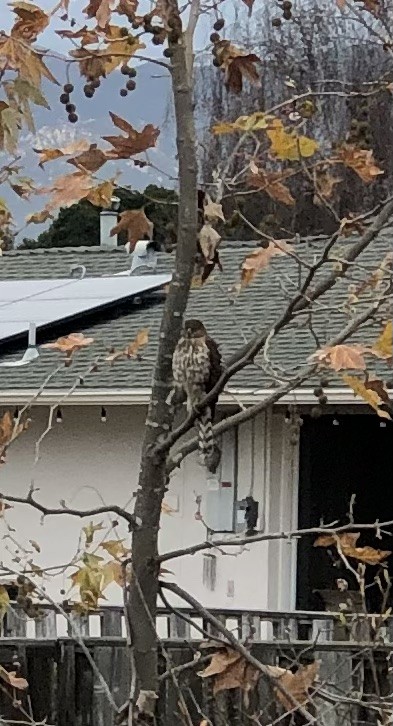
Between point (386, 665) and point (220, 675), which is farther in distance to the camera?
point (386, 665)

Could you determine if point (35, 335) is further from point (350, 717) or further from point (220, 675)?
point (220, 675)

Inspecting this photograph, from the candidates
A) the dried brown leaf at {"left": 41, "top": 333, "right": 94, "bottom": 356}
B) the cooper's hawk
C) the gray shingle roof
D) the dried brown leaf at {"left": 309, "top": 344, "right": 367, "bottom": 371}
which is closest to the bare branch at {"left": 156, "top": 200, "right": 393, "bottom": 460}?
the dried brown leaf at {"left": 309, "top": 344, "right": 367, "bottom": 371}

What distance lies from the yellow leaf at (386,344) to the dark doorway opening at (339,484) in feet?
20.8

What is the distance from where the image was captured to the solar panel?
10.5 metres

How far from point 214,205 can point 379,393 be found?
45cm

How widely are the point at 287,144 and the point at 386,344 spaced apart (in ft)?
1.45

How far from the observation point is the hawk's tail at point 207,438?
2.72 meters

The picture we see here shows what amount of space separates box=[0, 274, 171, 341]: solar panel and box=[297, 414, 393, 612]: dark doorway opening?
5.31ft

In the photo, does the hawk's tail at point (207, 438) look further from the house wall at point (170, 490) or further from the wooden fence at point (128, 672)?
the house wall at point (170, 490)

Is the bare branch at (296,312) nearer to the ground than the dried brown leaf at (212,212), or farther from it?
nearer to the ground

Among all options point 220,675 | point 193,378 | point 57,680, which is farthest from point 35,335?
point 220,675

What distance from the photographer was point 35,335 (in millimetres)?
10203

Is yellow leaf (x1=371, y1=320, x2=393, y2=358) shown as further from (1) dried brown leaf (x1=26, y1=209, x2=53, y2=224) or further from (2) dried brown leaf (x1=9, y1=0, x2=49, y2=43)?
(2) dried brown leaf (x1=9, y1=0, x2=49, y2=43)

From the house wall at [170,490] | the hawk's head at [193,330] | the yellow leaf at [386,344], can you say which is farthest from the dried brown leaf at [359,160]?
the house wall at [170,490]
